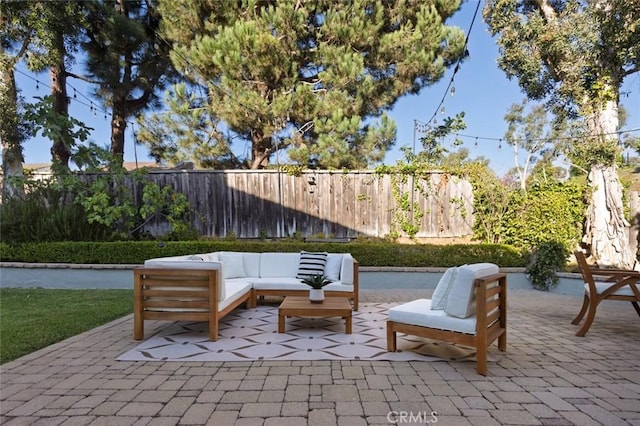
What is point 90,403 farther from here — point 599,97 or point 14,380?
point 599,97

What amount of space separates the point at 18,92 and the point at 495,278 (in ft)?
31.3

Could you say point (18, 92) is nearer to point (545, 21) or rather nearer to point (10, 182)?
point (10, 182)

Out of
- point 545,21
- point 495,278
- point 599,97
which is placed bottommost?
point 495,278

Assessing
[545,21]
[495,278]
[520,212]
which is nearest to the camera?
[495,278]

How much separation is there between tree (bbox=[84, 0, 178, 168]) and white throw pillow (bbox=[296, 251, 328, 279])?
19.9ft

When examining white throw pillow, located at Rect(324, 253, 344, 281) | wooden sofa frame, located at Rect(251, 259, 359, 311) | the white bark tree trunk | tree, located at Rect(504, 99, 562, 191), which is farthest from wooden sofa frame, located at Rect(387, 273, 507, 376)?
tree, located at Rect(504, 99, 562, 191)

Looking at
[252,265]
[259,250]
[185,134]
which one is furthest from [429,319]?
[185,134]

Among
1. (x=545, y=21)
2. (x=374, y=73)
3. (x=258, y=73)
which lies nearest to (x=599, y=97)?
(x=545, y=21)

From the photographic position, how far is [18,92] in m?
7.37

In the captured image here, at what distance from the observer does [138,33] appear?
26.3ft

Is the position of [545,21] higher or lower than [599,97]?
higher

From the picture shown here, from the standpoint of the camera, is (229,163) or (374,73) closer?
(374,73)

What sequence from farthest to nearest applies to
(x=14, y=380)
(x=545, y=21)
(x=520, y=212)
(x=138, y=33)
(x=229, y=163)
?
(x=229, y=163)
(x=138, y=33)
(x=545, y=21)
(x=520, y=212)
(x=14, y=380)

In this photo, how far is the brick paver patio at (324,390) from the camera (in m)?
2.07
